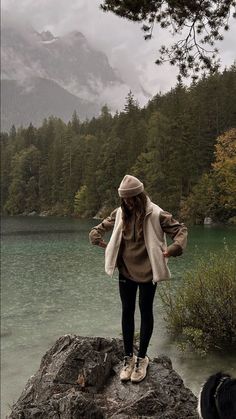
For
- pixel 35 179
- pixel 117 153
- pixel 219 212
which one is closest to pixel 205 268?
pixel 219 212

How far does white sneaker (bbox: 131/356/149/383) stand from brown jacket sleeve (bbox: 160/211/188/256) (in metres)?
1.27

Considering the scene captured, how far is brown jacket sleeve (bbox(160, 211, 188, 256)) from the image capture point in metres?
4.40

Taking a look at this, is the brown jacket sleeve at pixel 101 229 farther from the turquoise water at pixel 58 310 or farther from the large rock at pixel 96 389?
the turquoise water at pixel 58 310

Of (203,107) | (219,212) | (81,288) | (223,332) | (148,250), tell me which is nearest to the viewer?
(148,250)

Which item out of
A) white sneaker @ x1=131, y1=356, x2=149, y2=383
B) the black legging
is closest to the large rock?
white sneaker @ x1=131, y1=356, x2=149, y2=383

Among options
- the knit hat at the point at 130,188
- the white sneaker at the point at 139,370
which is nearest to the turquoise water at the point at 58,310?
the white sneaker at the point at 139,370

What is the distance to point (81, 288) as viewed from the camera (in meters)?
18.5

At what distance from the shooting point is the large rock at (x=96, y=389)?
421cm

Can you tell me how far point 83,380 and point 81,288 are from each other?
13934 mm

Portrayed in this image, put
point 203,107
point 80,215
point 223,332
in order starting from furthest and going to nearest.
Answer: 1. point 80,215
2. point 203,107
3. point 223,332

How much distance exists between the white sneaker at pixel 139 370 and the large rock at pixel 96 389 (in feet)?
0.22

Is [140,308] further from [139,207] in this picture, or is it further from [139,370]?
[139,207]

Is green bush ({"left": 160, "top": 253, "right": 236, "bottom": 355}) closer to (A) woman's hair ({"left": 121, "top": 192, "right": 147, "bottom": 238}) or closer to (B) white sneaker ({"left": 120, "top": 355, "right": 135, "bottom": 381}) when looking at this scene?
(B) white sneaker ({"left": 120, "top": 355, "right": 135, "bottom": 381})

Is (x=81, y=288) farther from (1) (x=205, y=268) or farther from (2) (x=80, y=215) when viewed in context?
(2) (x=80, y=215)
